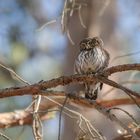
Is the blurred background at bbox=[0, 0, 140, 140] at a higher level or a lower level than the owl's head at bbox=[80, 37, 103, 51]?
higher

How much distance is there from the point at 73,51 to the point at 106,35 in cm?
45

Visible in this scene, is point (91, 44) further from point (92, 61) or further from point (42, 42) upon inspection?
point (42, 42)

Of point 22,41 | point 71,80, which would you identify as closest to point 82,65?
point 71,80

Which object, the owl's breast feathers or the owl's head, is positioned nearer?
the owl's breast feathers

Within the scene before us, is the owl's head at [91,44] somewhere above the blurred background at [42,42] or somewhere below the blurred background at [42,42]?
below

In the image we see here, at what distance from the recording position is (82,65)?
4.46 m

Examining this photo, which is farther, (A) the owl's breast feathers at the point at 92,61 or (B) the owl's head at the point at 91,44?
(B) the owl's head at the point at 91,44

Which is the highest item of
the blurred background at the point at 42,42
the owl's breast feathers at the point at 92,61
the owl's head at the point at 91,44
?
the blurred background at the point at 42,42

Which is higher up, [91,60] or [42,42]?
[42,42]

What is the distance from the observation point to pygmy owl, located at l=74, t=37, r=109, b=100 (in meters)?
4.38

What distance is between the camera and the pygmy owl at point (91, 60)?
438cm

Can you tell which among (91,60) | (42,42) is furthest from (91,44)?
(42,42)

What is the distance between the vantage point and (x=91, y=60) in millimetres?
4453

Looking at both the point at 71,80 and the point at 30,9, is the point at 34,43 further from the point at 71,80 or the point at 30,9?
the point at 71,80
